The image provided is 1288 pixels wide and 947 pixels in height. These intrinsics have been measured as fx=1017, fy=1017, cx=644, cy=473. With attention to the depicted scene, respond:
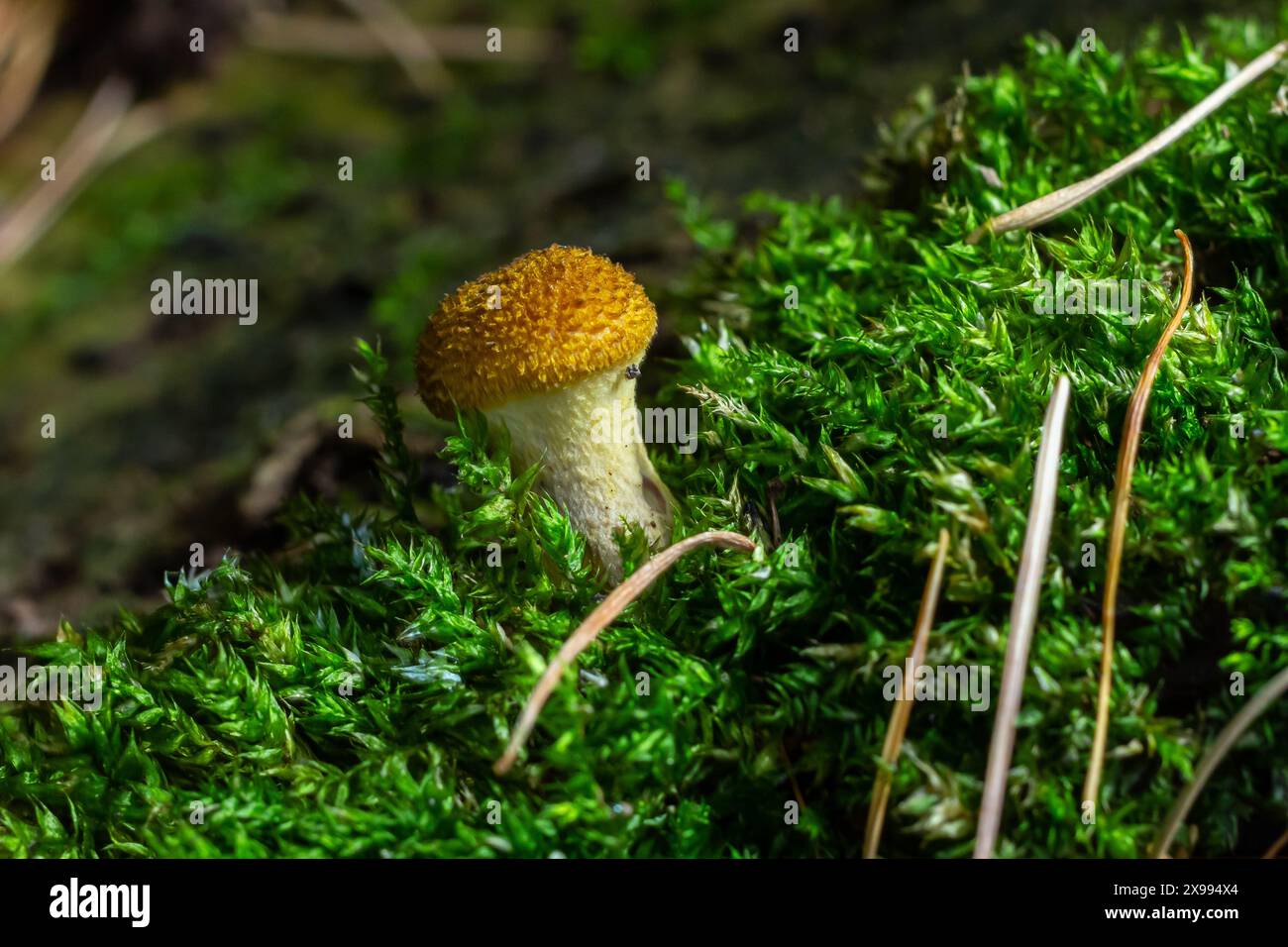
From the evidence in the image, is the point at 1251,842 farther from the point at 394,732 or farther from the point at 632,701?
the point at 394,732

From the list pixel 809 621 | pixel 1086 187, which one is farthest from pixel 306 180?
pixel 809 621

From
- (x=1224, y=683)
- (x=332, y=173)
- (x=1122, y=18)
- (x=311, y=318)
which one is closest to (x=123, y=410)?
(x=311, y=318)

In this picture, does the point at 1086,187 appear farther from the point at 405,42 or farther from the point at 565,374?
the point at 405,42

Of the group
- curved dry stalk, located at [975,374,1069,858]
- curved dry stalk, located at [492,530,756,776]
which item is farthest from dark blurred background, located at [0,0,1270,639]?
curved dry stalk, located at [975,374,1069,858]

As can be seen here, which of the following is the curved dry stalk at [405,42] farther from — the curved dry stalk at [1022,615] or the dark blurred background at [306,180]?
the curved dry stalk at [1022,615]

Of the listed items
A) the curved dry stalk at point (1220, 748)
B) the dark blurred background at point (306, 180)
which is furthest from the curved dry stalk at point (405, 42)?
the curved dry stalk at point (1220, 748)

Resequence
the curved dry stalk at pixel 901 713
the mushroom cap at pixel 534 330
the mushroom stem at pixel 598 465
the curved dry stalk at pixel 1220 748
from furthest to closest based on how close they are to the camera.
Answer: the mushroom stem at pixel 598 465 → the mushroom cap at pixel 534 330 → the curved dry stalk at pixel 901 713 → the curved dry stalk at pixel 1220 748
